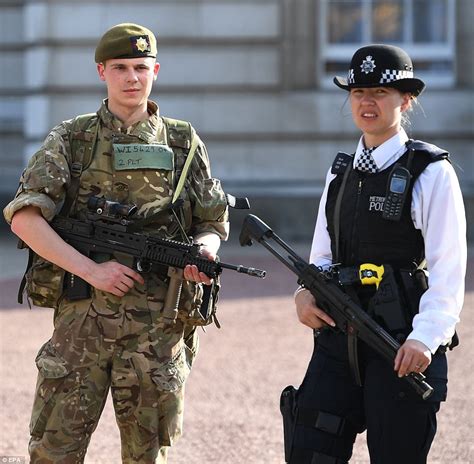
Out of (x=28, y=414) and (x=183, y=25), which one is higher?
(x=183, y=25)

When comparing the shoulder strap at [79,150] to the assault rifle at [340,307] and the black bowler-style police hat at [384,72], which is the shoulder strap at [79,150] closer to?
the assault rifle at [340,307]

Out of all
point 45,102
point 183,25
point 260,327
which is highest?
point 183,25

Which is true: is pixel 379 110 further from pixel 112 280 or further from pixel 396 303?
pixel 112 280

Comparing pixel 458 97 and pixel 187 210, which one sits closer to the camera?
pixel 187 210

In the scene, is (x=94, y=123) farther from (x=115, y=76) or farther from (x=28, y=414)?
(x=28, y=414)

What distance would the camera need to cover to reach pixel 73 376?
462 centimetres

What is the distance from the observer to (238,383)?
8.02 meters

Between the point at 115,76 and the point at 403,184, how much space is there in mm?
1207

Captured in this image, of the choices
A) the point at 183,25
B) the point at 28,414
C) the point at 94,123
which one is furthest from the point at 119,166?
the point at 183,25

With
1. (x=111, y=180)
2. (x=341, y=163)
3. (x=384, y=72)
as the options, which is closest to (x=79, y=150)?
(x=111, y=180)

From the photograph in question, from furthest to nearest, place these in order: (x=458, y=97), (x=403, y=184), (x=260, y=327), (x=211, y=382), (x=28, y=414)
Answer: (x=458, y=97)
(x=260, y=327)
(x=211, y=382)
(x=28, y=414)
(x=403, y=184)

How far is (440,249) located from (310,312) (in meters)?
0.56

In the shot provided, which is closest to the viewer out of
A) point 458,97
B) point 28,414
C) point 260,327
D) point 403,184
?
point 403,184

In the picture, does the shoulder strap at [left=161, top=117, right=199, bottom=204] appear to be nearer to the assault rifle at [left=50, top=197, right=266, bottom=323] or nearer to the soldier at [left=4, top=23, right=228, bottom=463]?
the soldier at [left=4, top=23, right=228, bottom=463]
